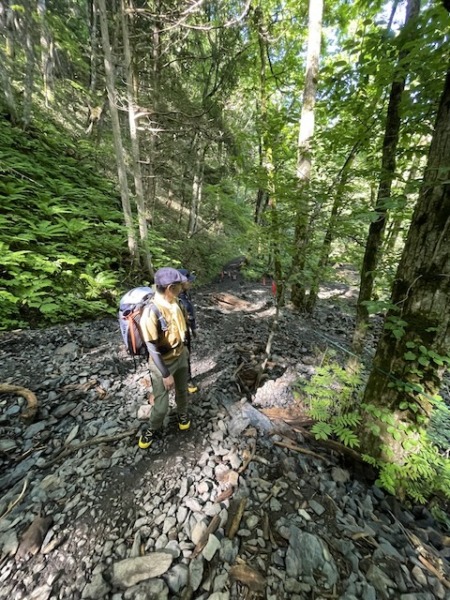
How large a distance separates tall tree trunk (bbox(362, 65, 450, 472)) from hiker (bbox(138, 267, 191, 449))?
7.58 ft

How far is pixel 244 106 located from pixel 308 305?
9.49m

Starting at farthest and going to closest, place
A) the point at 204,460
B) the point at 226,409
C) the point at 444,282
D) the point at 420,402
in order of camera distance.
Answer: the point at 226,409 → the point at 204,460 → the point at 420,402 → the point at 444,282

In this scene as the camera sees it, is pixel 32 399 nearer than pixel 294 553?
No

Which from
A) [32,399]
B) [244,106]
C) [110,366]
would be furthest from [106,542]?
[244,106]

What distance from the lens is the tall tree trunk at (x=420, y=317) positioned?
89.4 inches

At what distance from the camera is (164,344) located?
122 inches

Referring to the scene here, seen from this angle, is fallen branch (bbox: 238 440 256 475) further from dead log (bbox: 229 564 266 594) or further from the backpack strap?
the backpack strap

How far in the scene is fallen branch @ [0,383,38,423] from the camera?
11.4ft

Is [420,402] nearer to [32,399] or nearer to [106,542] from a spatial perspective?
[106,542]

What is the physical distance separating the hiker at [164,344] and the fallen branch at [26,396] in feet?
5.22

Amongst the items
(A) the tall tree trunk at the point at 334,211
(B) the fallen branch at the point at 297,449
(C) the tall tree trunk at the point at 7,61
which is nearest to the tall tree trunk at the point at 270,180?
(A) the tall tree trunk at the point at 334,211

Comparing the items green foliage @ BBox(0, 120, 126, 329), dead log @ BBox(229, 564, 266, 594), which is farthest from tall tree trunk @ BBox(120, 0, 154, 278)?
dead log @ BBox(229, 564, 266, 594)

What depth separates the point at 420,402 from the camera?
270 centimetres

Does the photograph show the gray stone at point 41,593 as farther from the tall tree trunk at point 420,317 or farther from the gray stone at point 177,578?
the tall tree trunk at point 420,317
